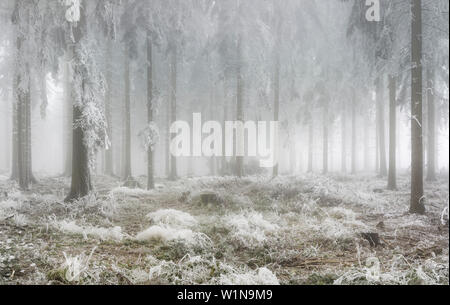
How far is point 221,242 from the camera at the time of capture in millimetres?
5914

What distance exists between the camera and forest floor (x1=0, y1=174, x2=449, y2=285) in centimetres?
420

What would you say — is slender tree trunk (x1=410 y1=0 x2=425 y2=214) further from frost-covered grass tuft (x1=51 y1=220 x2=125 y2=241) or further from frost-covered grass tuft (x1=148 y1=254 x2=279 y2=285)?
frost-covered grass tuft (x1=51 y1=220 x2=125 y2=241)

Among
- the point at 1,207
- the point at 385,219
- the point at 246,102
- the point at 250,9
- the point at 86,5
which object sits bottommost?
the point at 385,219

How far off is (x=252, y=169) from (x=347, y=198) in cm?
971

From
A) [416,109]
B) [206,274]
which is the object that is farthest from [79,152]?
[416,109]

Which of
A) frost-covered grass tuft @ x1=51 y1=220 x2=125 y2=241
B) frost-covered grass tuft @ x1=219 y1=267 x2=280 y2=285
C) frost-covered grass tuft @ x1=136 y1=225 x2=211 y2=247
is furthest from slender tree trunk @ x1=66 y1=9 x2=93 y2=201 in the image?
frost-covered grass tuft @ x1=219 y1=267 x2=280 y2=285

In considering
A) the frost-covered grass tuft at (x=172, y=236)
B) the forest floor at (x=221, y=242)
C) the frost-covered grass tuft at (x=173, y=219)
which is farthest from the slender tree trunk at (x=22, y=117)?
the frost-covered grass tuft at (x=172, y=236)

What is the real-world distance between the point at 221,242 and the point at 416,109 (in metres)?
6.70

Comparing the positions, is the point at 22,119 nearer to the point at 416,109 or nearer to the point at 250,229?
the point at 250,229

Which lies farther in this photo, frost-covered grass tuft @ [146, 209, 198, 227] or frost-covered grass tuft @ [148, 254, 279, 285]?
frost-covered grass tuft @ [146, 209, 198, 227]

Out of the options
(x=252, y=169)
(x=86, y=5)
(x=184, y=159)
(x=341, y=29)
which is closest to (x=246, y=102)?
(x=252, y=169)

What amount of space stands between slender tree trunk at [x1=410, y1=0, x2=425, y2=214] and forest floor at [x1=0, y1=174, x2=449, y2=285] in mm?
577
